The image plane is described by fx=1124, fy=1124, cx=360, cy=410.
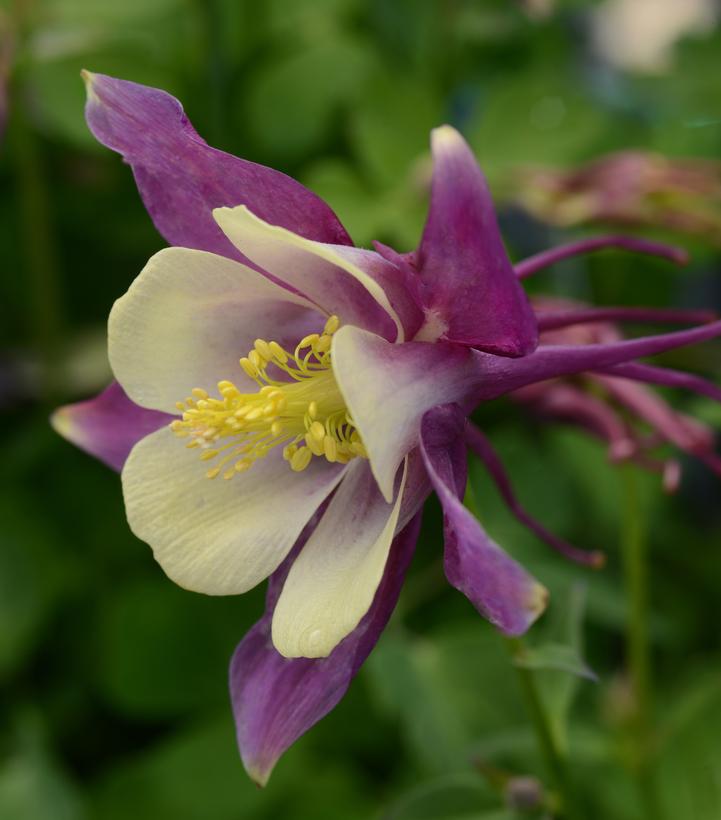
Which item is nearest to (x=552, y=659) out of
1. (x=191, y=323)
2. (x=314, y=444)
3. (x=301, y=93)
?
(x=314, y=444)

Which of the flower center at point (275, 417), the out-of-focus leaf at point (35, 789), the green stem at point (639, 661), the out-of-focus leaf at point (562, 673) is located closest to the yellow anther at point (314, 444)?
the flower center at point (275, 417)

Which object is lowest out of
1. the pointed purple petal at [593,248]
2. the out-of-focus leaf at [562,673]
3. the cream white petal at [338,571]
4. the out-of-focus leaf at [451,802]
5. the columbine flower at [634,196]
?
the out-of-focus leaf at [451,802]

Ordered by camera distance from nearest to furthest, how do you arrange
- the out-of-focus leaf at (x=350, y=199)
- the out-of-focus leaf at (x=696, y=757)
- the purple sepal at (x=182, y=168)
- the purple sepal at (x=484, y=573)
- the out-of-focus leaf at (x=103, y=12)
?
the purple sepal at (x=484, y=573)
the purple sepal at (x=182, y=168)
the out-of-focus leaf at (x=696, y=757)
the out-of-focus leaf at (x=350, y=199)
the out-of-focus leaf at (x=103, y=12)

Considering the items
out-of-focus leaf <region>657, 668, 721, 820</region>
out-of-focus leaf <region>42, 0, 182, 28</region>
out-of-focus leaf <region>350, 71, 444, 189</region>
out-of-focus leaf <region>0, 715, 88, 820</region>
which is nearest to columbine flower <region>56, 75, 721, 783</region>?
out-of-focus leaf <region>657, 668, 721, 820</region>

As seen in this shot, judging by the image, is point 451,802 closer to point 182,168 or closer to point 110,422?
point 110,422

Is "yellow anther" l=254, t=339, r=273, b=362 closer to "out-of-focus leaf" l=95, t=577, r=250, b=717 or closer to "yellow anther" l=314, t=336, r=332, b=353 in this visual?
"yellow anther" l=314, t=336, r=332, b=353

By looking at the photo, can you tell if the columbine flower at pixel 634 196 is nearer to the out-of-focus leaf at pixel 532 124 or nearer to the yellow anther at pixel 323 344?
the out-of-focus leaf at pixel 532 124
